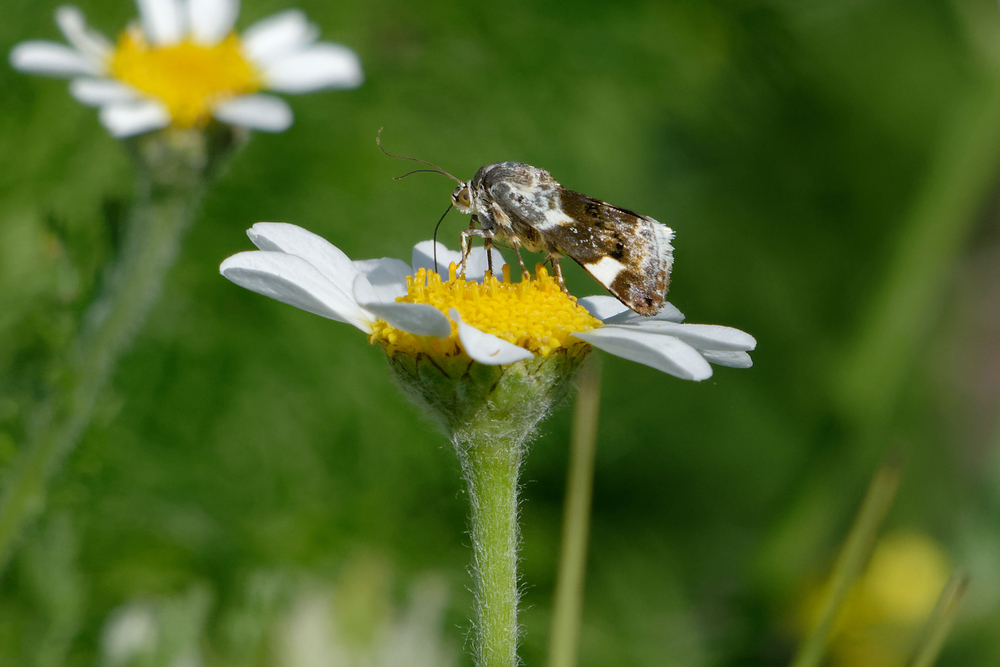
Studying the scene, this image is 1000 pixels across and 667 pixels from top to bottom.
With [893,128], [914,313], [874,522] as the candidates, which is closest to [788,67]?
[893,128]

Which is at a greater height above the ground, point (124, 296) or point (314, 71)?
point (314, 71)

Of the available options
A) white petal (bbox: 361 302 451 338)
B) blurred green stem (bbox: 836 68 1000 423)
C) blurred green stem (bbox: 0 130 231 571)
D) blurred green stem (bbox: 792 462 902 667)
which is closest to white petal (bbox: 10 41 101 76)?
blurred green stem (bbox: 0 130 231 571)

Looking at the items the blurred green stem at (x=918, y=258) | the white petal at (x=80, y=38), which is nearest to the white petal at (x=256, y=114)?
the white petal at (x=80, y=38)

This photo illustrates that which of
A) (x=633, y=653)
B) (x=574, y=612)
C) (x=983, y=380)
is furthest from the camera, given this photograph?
(x=983, y=380)

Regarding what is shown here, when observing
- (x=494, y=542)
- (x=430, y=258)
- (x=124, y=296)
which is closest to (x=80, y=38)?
(x=124, y=296)

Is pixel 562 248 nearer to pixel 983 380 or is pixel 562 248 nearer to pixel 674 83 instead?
pixel 674 83

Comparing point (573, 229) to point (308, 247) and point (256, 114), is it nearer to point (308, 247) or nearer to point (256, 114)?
point (308, 247)

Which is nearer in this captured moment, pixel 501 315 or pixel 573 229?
pixel 501 315
